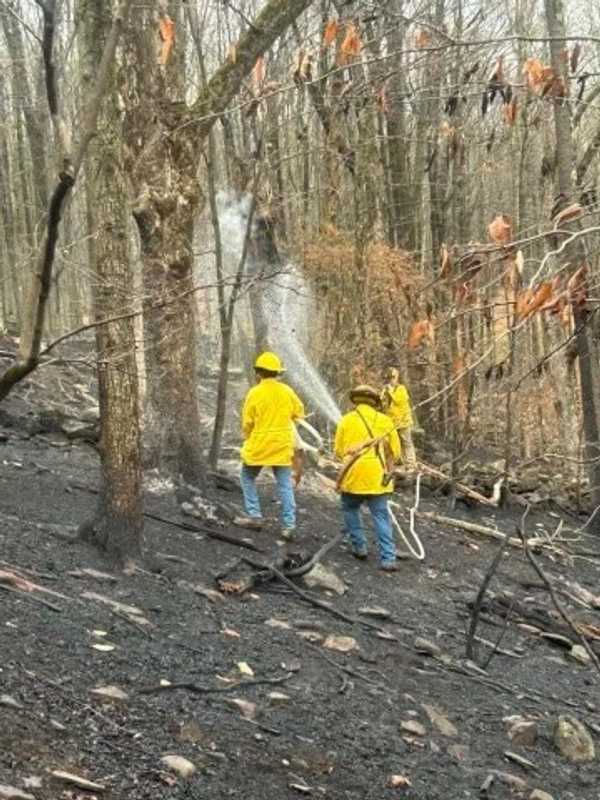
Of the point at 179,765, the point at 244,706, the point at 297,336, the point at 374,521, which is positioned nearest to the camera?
the point at 179,765

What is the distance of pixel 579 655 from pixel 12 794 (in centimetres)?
570

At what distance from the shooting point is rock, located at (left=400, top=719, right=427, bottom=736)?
5.60 meters

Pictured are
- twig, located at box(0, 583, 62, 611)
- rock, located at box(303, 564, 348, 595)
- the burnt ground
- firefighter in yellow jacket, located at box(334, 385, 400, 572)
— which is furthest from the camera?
firefighter in yellow jacket, located at box(334, 385, 400, 572)

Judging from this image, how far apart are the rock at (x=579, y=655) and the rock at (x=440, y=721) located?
252 centimetres

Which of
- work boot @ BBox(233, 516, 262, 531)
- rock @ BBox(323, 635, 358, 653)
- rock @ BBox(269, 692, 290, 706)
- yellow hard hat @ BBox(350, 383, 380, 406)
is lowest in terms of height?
rock @ BBox(323, 635, 358, 653)

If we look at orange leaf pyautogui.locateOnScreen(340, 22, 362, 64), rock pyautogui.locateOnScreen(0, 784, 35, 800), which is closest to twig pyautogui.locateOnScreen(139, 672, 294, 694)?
rock pyautogui.locateOnScreen(0, 784, 35, 800)

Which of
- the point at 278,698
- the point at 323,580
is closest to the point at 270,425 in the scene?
the point at 323,580

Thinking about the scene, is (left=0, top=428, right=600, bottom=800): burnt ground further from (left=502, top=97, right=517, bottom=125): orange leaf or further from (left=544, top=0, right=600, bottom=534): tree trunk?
(left=544, top=0, right=600, bottom=534): tree trunk

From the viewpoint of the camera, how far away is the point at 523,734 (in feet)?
19.3

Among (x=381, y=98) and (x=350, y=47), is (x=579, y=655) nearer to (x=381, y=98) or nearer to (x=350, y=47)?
(x=381, y=98)

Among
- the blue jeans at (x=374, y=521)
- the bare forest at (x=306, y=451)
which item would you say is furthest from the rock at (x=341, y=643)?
the blue jeans at (x=374, y=521)

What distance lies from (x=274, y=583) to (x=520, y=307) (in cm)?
546

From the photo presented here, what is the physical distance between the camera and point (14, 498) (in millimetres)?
9000

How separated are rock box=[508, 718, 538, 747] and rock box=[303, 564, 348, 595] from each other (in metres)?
2.48
